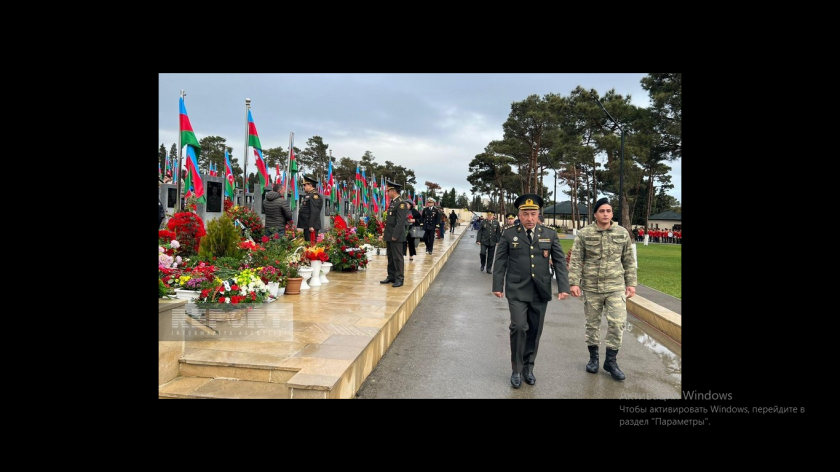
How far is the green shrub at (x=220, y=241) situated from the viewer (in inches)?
267

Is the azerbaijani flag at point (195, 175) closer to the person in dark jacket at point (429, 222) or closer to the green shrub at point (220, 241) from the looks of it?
the green shrub at point (220, 241)

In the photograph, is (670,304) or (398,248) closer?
(670,304)

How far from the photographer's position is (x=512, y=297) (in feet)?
15.2

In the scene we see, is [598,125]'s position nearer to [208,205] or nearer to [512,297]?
[208,205]

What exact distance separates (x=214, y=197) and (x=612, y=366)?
980 centimetres

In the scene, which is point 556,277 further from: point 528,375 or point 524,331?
point 528,375

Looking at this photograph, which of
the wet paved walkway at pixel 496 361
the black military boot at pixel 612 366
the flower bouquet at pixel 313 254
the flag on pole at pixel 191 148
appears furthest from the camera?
the flag on pole at pixel 191 148

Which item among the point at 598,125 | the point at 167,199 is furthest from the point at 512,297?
the point at 598,125

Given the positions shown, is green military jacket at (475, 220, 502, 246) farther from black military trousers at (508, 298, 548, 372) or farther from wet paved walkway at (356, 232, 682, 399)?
black military trousers at (508, 298, 548, 372)

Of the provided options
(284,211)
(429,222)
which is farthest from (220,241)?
(429,222)

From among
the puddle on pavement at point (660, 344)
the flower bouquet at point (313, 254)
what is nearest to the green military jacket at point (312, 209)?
the flower bouquet at point (313, 254)

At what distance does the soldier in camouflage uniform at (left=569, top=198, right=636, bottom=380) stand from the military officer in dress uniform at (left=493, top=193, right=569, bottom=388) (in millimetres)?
389

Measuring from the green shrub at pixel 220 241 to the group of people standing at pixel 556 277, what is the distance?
4.14 meters

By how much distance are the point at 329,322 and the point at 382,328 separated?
70 cm
